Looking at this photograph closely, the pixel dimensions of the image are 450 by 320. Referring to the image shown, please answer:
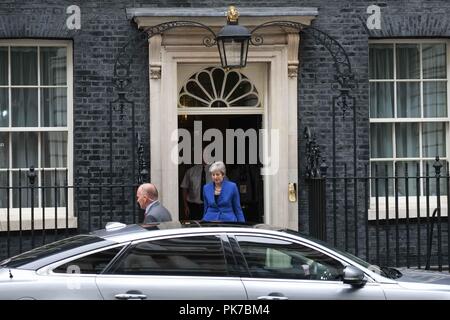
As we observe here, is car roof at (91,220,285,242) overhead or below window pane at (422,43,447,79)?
below

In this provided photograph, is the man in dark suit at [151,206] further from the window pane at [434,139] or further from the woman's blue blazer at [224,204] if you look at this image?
the window pane at [434,139]

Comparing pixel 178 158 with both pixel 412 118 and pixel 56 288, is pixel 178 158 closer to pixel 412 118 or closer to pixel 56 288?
pixel 412 118

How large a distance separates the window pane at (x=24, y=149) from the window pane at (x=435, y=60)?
5578 mm

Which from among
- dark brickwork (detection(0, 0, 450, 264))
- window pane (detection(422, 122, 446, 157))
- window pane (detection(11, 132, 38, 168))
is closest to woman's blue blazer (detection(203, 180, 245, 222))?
dark brickwork (detection(0, 0, 450, 264))

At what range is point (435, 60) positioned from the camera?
13508 millimetres

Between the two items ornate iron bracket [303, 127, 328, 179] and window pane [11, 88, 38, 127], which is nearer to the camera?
ornate iron bracket [303, 127, 328, 179]

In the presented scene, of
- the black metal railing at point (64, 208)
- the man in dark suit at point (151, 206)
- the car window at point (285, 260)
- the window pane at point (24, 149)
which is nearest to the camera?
the car window at point (285, 260)

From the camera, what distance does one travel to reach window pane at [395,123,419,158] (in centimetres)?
1351

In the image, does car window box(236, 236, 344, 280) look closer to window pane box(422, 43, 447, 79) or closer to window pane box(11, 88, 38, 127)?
window pane box(11, 88, 38, 127)

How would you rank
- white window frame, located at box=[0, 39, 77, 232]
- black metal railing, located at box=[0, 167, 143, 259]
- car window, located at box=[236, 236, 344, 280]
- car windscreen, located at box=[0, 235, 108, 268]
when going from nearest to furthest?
car window, located at box=[236, 236, 344, 280], car windscreen, located at box=[0, 235, 108, 268], black metal railing, located at box=[0, 167, 143, 259], white window frame, located at box=[0, 39, 77, 232]

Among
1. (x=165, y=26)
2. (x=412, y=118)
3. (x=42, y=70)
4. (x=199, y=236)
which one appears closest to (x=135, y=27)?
(x=165, y=26)

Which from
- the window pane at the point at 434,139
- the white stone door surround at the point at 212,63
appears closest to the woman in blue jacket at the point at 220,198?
the white stone door surround at the point at 212,63

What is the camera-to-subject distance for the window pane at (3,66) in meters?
12.8

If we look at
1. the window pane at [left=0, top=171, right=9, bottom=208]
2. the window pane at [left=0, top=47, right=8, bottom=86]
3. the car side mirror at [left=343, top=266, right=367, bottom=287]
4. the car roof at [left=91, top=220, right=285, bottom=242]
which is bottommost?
the car side mirror at [left=343, top=266, right=367, bottom=287]
